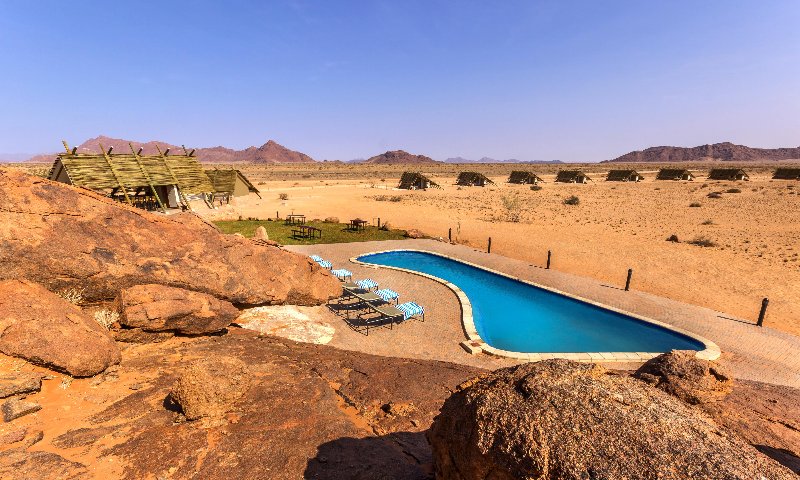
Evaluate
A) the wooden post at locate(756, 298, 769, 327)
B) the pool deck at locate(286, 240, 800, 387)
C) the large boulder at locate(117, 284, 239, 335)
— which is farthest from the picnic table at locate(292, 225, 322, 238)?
the wooden post at locate(756, 298, 769, 327)

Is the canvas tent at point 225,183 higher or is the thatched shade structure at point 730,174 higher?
the thatched shade structure at point 730,174

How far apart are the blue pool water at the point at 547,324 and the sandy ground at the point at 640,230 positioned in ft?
12.2

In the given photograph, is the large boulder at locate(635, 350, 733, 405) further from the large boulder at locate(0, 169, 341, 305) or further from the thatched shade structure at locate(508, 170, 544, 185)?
the thatched shade structure at locate(508, 170, 544, 185)

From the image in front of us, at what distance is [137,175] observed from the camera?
22.9 meters

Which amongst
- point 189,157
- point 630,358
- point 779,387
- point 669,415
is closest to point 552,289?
point 630,358

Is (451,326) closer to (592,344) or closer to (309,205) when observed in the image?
(592,344)

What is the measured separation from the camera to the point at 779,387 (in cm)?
850

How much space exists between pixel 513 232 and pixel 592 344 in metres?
14.7

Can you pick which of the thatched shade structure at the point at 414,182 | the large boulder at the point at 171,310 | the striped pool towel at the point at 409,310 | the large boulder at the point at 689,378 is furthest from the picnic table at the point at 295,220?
the thatched shade structure at the point at 414,182

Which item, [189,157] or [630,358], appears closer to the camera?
[630,358]

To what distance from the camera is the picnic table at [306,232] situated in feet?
77.5

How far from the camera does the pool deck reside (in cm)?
1009

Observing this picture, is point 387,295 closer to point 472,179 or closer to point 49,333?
point 49,333

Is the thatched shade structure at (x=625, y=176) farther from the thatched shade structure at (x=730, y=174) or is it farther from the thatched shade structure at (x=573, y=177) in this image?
the thatched shade structure at (x=730, y=174)
